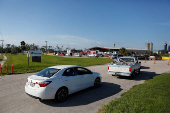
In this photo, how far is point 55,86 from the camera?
16.6 ft

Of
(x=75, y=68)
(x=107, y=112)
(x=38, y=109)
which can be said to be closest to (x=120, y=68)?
(x=75, y=68)

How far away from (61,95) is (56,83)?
61cm

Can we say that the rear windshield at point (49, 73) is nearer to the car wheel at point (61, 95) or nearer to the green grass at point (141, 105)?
the car wheel at point (61, 95)

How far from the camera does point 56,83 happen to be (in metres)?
5.13

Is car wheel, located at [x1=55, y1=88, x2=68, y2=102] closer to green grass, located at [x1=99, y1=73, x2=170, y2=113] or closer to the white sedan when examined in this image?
the white sedan

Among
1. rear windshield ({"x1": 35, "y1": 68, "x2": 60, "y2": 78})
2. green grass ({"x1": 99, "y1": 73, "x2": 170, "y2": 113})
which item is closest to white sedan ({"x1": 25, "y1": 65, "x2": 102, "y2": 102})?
rear windshield ({"x1": 35, "y1": 68, "x2": 60, "y2": 78})

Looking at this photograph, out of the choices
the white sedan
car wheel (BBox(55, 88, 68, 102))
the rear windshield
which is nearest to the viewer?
the white sedan

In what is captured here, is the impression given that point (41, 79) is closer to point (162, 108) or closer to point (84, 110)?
point (84, 110)

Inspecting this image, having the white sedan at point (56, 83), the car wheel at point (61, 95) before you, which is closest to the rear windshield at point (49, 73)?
the white sedan at point (56, 83)

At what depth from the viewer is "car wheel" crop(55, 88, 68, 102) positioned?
5223 millimetres

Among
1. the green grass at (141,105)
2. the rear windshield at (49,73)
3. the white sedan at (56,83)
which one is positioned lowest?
the green grass at (141,105)

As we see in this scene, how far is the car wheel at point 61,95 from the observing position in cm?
522

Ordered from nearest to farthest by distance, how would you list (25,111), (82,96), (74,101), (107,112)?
(107,112) < (25,111) < (74,101) < (82,96)

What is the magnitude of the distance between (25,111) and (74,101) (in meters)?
1.90
